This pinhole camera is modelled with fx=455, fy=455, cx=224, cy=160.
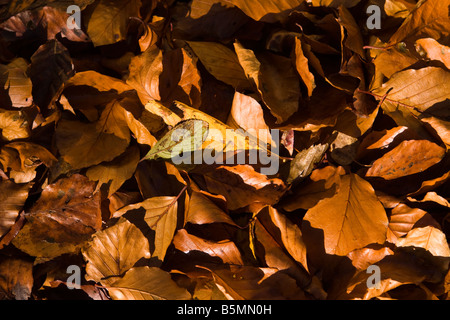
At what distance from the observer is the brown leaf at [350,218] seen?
677 millimetres

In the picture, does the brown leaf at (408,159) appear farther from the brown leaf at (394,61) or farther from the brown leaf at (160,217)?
the brown leaf at (160,217)

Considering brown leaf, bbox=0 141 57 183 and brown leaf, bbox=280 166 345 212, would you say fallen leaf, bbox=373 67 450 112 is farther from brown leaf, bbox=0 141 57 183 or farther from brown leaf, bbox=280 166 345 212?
brown leaf, bbox=0 141 57 183

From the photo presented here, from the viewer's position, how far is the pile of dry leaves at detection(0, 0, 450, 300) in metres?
0.68

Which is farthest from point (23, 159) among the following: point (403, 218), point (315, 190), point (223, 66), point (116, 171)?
point (403, 218)

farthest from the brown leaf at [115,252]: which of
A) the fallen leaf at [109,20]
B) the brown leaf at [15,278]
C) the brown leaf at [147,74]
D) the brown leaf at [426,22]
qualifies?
the brown leaf at [426,22]

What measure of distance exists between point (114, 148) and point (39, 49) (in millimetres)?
225

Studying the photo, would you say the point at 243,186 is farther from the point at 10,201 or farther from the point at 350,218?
the point at 10,201

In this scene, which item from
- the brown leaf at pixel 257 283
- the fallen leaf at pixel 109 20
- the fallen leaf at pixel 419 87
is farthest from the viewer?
the fallen leaf at pixel 109 20

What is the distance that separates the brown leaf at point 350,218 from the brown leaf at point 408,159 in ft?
0.17

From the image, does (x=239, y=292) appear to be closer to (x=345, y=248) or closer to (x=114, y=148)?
(x=345, y=248)

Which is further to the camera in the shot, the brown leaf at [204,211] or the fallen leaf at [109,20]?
the fallen leaf at [109,20]

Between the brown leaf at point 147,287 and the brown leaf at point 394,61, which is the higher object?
the brown leaf at point 394,61
